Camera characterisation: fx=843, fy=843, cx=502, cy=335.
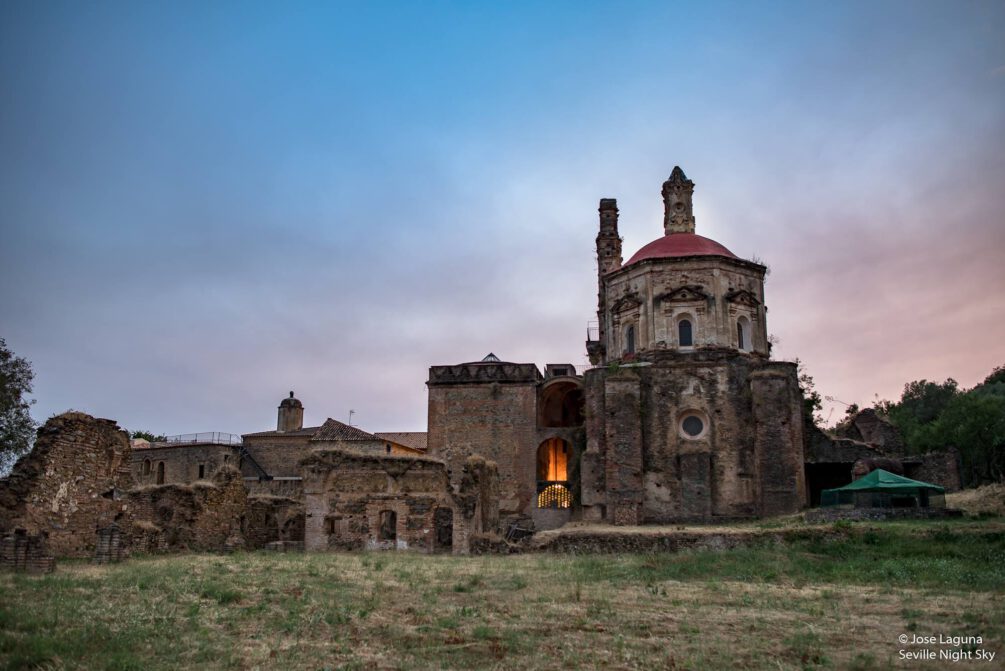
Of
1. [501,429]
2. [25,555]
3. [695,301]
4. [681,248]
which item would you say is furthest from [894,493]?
[25,555]

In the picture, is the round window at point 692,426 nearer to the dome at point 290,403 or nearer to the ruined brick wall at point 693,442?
the ruined brick wall at point 693,442

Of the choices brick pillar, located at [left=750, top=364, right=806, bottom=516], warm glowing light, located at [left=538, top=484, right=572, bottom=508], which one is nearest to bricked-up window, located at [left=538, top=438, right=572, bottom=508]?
warm glowing light, located at [left=538, top=484, right=572, bottom=508]

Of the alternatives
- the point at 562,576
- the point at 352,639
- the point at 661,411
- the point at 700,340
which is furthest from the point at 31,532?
the point at 700,340

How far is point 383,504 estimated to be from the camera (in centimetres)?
2642

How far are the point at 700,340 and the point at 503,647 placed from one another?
88.2 ft

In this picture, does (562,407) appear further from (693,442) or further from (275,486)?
(275,486)

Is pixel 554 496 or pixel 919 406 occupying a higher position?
pixel 919 406

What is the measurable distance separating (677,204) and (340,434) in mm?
21240

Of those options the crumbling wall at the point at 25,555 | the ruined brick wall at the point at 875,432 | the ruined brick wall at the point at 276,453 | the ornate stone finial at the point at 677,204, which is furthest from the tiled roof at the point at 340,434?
the crumbling wall at the point at 25,555

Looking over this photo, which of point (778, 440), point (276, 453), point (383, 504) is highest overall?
point (276, 453)

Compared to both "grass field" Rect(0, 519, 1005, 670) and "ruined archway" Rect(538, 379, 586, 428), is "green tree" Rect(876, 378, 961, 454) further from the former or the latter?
"grass field" Rect(0, 519, 1005, 670)

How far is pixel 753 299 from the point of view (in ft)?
120

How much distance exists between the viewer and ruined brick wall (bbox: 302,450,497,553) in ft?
85.5

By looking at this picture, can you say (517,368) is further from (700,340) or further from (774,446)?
(774,446)
